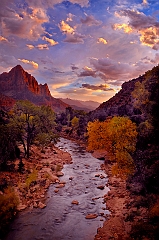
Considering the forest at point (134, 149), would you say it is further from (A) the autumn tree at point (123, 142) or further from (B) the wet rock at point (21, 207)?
(B) the wet rock at point (21, 207)

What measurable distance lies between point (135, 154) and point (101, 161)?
68.1 ft

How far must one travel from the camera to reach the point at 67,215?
910 inches

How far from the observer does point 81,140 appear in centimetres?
7794

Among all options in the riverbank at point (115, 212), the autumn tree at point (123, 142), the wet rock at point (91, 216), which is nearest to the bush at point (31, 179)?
the wet rock at point (91, 216)

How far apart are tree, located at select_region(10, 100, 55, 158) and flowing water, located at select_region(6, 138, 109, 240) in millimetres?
10692

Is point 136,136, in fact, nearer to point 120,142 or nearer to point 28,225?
point 120,142

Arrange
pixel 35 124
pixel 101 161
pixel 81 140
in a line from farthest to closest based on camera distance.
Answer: pixel 81 140 → pixel 101 161 → pixel 35 124

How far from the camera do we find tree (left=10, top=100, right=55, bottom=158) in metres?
38.6

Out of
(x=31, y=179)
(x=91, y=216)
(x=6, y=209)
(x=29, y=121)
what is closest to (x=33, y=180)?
(x=31, y=179)

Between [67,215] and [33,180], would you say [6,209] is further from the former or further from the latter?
[33,180]

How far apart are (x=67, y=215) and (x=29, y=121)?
22.1 m

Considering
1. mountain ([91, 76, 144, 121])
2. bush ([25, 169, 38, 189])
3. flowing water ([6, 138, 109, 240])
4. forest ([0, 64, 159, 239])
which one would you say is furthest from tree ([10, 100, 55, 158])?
mountain ([91, 76, 144, 121])

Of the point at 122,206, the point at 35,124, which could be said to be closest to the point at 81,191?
the point at 122,206

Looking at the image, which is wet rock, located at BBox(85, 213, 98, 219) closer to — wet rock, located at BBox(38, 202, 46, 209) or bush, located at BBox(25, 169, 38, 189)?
wet rock, located at BBox(38, 202, 46, 209)
